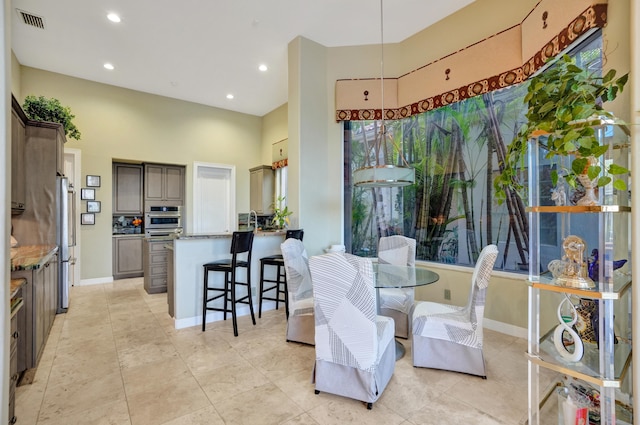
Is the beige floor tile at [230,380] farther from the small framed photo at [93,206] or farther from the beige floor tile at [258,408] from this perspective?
the small framed photo at [93,206]

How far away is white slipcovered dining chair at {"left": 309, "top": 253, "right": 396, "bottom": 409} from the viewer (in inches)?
77.3

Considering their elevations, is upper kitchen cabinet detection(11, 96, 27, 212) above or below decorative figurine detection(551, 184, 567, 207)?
above

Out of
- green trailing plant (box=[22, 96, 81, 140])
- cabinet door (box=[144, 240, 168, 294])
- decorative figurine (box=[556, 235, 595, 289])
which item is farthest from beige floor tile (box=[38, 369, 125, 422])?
green trailing plant (box=[22, 96, 81, 140])

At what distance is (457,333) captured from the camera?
2438mm

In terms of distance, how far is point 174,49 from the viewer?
4480mm

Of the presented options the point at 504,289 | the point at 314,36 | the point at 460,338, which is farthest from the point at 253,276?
the point at 314,36

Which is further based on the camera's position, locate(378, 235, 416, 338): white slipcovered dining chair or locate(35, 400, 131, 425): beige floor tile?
locate(378, 235, 416, 338): white slipcovered dining chair

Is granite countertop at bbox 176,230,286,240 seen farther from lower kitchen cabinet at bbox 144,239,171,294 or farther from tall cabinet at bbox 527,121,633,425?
tall cabinet at bbox 527,121,633,425

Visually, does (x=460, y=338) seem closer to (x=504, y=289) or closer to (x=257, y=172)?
(x=504, y=289)

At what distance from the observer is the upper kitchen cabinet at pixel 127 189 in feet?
19.8

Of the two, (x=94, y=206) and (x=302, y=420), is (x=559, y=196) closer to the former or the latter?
(x=302, y=420)

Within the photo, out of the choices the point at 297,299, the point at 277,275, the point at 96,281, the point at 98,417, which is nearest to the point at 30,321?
the point at 98,417

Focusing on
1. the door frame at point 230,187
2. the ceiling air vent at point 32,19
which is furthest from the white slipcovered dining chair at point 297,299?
the door frame at point 230,187

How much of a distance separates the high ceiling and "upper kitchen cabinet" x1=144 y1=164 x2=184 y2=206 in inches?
65.6
